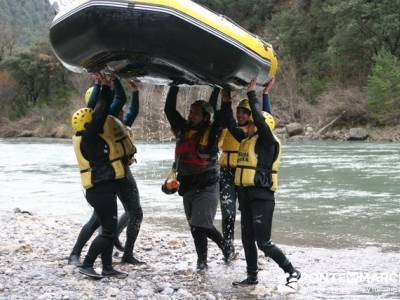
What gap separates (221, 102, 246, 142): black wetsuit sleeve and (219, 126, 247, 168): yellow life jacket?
0.39 meters

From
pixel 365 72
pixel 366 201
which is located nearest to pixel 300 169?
pixel 366 201

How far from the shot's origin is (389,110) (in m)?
31.6

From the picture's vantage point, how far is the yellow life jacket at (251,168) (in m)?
4.42

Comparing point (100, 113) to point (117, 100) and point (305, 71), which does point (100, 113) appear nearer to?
point (117, 100)

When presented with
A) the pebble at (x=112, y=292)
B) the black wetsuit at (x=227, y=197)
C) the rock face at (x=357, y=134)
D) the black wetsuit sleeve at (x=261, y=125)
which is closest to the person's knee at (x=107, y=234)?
the pebble at (x=112, y=292)

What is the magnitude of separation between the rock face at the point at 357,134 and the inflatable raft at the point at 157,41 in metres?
25.9

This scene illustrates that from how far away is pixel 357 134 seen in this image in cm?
2978

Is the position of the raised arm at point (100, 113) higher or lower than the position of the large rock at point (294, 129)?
higher

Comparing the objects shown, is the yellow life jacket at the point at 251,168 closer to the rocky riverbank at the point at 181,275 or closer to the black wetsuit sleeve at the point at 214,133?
the black wetsuit sleeve at the point at 214,133

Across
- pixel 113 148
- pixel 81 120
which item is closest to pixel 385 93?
pixel 113 148

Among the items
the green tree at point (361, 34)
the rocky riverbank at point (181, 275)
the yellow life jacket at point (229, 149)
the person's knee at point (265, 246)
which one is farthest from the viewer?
the green tree at point (361, 34)

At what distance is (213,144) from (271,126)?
539 millimetres

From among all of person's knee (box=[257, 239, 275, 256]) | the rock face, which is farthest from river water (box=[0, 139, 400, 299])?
the rock face

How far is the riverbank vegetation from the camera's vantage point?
33.1m
